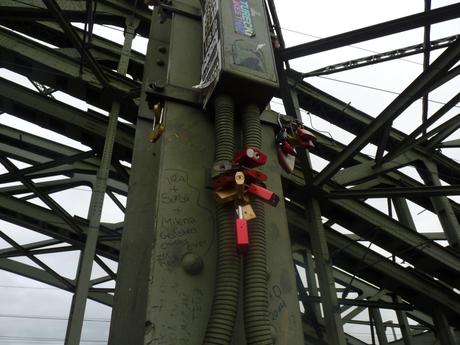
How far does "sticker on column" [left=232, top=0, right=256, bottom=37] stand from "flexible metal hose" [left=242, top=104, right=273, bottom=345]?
1032 mm

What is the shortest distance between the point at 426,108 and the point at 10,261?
12253mm

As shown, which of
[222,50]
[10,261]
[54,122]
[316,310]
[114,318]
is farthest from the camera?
[10,261]

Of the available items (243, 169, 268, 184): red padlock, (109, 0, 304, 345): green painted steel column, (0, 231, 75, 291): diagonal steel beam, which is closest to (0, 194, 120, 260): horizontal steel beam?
(0, 231, 75, 291): diagonal steel beam

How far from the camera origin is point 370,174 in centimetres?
720

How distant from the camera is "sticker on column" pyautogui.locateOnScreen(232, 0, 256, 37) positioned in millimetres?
2027

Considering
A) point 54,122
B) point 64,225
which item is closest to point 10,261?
point 64,225

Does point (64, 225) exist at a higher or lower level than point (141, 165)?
higher

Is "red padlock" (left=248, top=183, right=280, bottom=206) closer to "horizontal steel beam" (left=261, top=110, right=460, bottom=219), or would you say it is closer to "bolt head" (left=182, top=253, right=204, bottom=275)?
"bolt head" (left=182, top=253, right=204, bottom=275)

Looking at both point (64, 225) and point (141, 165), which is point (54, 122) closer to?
point (64, 225)

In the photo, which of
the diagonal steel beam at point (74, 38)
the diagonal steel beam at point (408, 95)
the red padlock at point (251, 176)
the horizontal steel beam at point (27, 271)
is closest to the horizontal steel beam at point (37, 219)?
the horizontal steel beam at point (27, 271)

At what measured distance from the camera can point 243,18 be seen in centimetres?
212

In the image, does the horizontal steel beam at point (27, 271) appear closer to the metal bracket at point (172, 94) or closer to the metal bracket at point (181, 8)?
the metal bracket at point (181, 8)

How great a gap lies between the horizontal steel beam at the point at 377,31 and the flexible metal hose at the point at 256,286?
2.72 meters

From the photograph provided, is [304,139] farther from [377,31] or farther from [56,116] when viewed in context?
[56,116]
